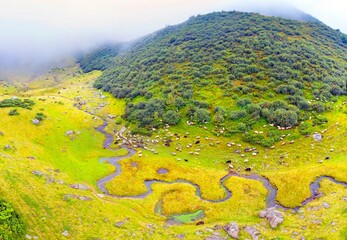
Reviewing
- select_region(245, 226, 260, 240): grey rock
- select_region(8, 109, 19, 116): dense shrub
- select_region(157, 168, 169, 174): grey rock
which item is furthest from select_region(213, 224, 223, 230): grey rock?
select_region(8, 109, 19, 116): dense shrub

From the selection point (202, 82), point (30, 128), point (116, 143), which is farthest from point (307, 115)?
point (30, 128)

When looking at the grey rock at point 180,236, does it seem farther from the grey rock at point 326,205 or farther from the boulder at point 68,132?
the boulder at point 68,132

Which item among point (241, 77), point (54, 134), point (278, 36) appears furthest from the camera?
point (278, 36)

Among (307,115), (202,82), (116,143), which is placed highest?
(202,82)

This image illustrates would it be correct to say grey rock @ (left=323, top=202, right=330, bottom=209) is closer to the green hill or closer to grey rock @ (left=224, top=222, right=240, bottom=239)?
grey rock @ (left=224, top=222, right=240, bottom=239)

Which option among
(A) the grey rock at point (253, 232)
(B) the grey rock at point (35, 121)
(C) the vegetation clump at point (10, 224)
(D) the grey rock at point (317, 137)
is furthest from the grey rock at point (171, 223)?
(B) the grey rock at point (35, 121)

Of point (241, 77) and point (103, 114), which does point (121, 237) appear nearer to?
point (103, 114)

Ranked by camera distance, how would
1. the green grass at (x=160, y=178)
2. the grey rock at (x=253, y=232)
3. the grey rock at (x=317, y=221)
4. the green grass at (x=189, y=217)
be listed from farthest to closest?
1. the green grass at (x=189, y=217)
2. the grey rock at (x=317, y=221)
3. the green grass at (x=160, y=178)
4. the grey rock at (x=253, y=232)
